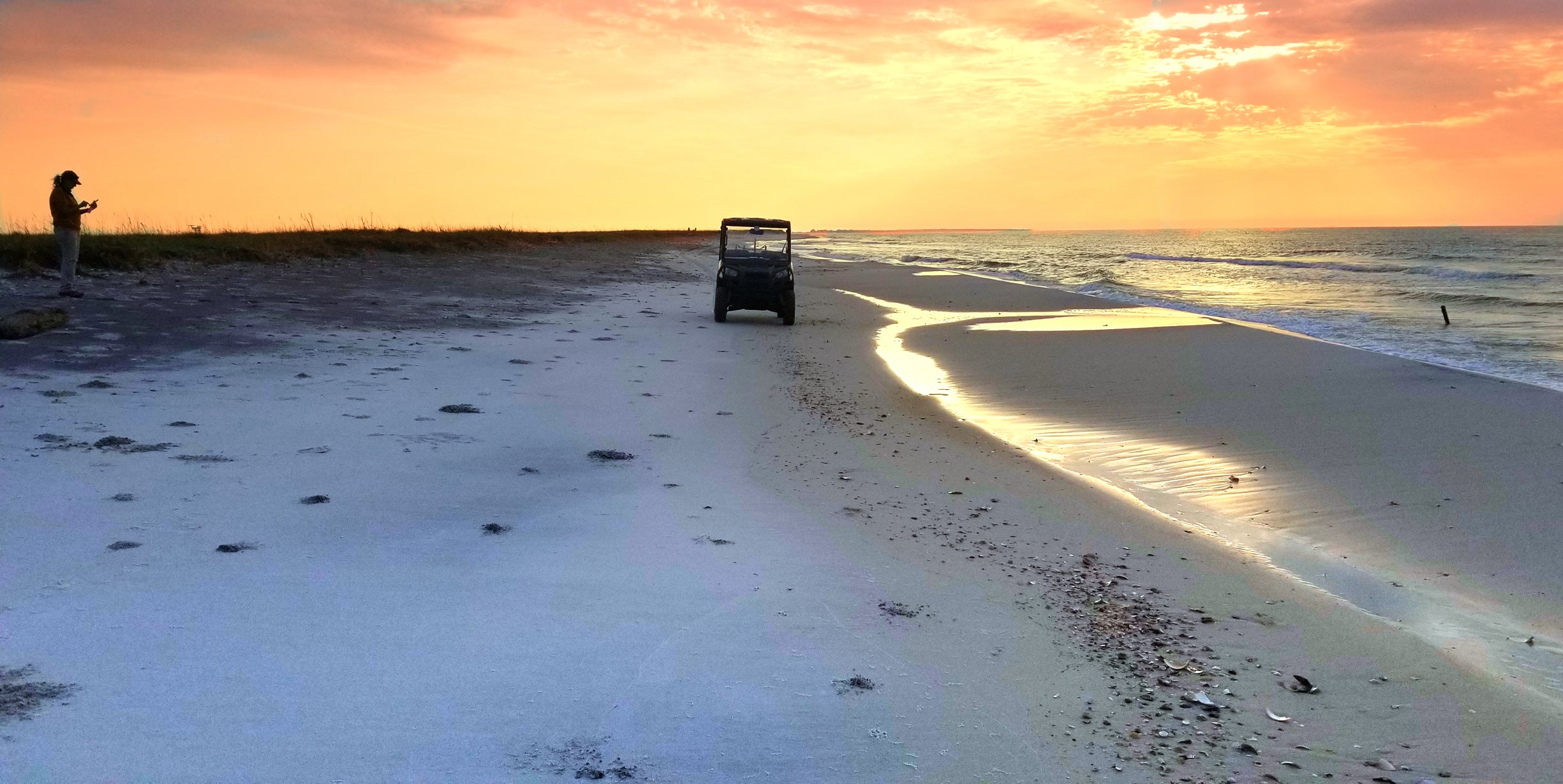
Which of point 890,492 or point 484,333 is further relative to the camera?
point 484,333

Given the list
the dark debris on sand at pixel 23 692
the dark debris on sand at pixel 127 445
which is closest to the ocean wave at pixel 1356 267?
the dark debris on sand at pixel 127 445

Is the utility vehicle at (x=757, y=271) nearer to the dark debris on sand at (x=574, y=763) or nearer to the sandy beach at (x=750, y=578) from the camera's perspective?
the sandy beach at (x=750, y=578)

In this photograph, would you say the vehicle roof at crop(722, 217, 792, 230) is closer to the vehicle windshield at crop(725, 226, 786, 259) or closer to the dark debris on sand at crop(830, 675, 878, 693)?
the vehicle windshield at crop(725, 226, 786, 259)

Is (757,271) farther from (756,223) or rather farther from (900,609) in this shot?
(900,609)

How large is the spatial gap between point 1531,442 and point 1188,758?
7.72 m

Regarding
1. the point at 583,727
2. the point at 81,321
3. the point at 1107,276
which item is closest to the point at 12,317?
the point at 81,321

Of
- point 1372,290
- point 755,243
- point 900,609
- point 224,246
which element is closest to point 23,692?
point 900,609

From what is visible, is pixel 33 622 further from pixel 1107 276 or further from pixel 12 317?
pixel 1107 276

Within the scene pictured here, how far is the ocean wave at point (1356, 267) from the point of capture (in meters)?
39.9

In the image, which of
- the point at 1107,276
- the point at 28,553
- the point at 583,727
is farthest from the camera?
the point at 1107,276

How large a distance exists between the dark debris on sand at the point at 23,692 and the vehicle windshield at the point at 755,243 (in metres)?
17.6

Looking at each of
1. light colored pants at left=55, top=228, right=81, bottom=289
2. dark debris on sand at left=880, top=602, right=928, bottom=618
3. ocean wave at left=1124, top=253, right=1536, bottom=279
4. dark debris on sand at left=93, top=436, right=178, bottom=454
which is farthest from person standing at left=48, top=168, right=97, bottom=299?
ocean wave at left=1124, top=253, right=1536, bottom=279

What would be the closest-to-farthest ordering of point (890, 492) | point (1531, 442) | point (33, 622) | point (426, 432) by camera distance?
point (33, 622)
point (890, 492)
point (426, 432)
point (1531, 442)

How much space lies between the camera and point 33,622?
411cm
